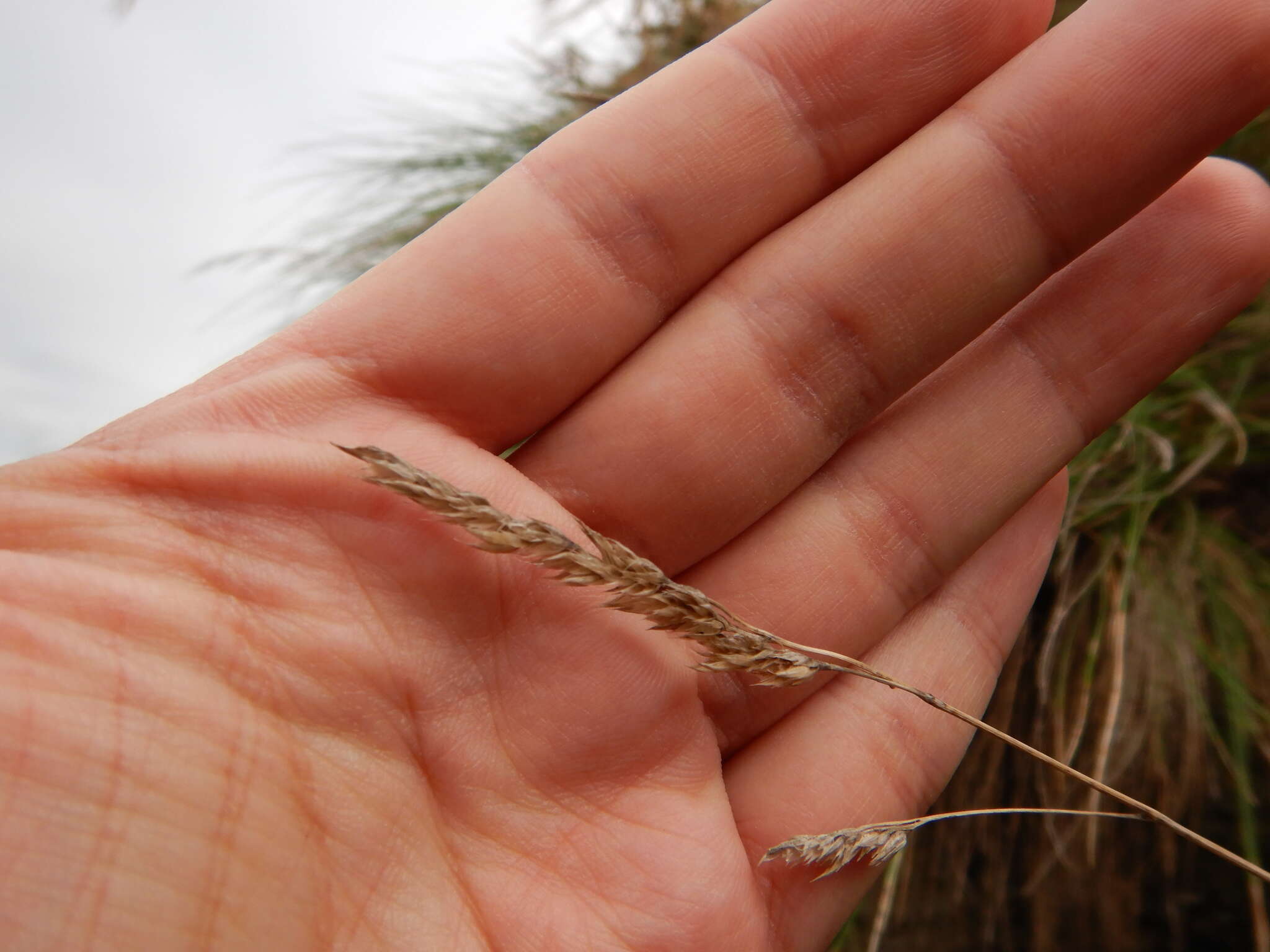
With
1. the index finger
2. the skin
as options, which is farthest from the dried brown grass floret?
the index finger

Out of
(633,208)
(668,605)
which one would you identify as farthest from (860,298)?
(668,605)

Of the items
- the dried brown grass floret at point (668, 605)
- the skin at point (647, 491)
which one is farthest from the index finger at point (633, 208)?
the dried brown grass floret at point (668, 605)

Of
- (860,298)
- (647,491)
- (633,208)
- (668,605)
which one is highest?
(633,208)

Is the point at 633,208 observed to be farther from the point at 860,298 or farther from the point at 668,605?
the point at 668,605

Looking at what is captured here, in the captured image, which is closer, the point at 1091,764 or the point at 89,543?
the point at 89,543

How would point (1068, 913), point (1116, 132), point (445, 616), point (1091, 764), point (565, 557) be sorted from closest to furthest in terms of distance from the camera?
point (565, 557) < point (445, 616) < point (1116, 132) < point (1091, 764) < point (1068, 913)

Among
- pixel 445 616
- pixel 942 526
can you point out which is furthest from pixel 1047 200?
pixel 445 616

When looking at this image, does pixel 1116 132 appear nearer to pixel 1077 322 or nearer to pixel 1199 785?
pixel 1077 322

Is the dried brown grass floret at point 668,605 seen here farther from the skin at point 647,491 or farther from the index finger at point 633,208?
the index finger at point 633,208
